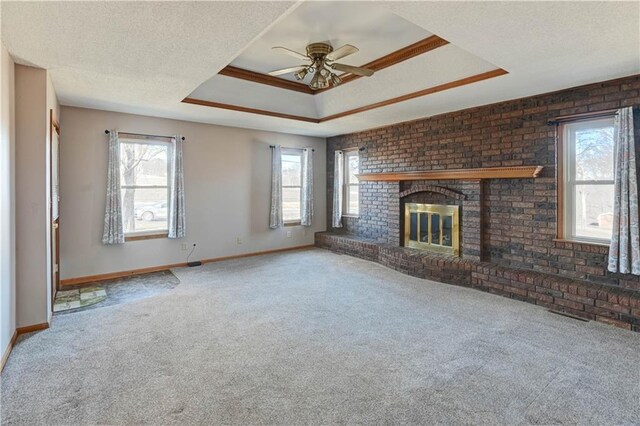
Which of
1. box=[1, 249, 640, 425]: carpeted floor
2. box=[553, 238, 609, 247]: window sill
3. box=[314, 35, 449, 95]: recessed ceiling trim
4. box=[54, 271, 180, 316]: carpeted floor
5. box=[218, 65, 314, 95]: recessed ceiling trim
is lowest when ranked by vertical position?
box=[1, 249, 640, 425]: carpeted floor

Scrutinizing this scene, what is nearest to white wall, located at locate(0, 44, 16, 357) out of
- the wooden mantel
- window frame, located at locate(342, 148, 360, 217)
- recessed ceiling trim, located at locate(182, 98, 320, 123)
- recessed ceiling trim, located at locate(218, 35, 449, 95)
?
recessed ceiling trim, located at locate(182, 98, 320, 123)

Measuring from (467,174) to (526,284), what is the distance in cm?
161

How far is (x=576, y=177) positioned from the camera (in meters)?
3.80

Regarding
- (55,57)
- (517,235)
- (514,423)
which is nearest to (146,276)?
(55,57)

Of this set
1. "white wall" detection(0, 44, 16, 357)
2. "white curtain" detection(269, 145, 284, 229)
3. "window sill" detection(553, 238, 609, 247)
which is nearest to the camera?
"white wall" detection(0, 44, 16, 357)

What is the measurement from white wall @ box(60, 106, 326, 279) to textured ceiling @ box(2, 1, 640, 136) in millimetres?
604

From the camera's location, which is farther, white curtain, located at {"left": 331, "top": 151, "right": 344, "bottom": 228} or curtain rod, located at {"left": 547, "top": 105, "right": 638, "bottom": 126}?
white curtain, located at {"left": 331, "top": 151, "right": 344, "bottom": 228}

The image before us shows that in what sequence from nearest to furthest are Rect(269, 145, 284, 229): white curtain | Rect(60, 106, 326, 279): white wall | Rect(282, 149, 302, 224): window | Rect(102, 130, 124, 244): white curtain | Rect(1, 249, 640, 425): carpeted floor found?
Rect(1, 249, 640, 425): carpeted floor
Rect(60, 106, 326, 279): white wall
Rect(102, 130, 124, 244): white curtain
Rect(269, 145, 284, 229): white curtain
Rect(282, 149, 302, 224): window

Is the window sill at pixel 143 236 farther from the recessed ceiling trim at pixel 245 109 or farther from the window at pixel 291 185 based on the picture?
the window at pixel 291 185

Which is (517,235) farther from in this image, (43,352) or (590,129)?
(43,352)

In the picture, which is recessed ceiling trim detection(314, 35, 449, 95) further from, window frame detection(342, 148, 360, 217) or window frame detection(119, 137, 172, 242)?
window frame detection(119, 137, 172, 242)

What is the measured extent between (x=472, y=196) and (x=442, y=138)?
104cm

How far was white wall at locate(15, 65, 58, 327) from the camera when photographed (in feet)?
9.70

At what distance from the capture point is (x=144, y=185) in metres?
5.15
